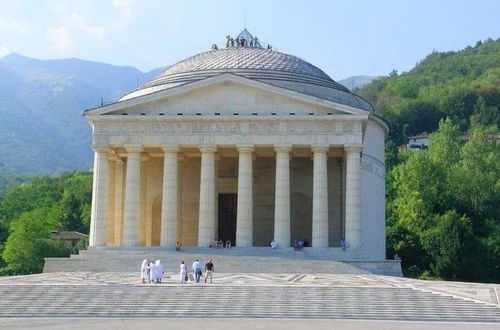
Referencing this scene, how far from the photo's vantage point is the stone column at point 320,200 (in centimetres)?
4825

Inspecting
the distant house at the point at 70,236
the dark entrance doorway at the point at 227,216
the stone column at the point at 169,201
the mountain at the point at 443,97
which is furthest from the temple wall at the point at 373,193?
the mountain at the point at 443,97

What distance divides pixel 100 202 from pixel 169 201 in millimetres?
4804

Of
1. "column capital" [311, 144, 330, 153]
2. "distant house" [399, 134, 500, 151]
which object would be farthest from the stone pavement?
"distant house" [399, 134, 500, 151]

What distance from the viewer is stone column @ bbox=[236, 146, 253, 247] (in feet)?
159

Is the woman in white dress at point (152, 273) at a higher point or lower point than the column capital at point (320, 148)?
lower

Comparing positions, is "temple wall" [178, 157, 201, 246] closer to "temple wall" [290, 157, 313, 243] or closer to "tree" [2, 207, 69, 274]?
"temple wall" [290, 157, 313, 243]

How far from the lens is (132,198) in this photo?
49500mm

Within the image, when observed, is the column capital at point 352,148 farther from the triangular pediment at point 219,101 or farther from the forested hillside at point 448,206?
the forested hillside at point 448,206

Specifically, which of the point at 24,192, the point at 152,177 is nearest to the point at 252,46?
the point at 152,177

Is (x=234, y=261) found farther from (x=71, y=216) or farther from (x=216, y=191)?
(x=71, y=216)

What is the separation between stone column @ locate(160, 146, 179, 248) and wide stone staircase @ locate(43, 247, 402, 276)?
1.26 m

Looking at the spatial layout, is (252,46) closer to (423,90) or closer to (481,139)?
(481,139)

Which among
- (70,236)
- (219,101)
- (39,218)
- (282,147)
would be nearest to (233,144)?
(282,147)

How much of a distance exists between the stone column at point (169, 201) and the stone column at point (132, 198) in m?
1.87
